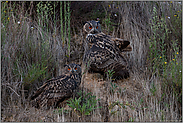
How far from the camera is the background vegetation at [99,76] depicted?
348 centimetres

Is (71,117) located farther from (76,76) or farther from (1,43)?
(1,43)

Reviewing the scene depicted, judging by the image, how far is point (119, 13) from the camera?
5.73 m

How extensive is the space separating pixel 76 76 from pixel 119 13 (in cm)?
271

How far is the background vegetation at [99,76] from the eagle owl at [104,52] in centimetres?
29

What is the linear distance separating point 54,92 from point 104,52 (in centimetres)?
130

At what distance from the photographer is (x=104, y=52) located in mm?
4199

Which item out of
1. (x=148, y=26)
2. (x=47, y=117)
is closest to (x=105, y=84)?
(x=47, y=117)

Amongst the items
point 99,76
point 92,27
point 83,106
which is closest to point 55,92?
point 83,106

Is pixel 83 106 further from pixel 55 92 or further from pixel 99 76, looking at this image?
pixel 99 76

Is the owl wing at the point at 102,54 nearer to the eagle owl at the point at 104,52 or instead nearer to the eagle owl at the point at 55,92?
the eagle owl at the point at 104,52

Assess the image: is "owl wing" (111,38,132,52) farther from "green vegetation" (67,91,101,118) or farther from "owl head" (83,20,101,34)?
"green vegetation" (67,91,101,118)

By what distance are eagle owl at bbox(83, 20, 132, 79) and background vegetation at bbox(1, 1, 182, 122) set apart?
285 mm

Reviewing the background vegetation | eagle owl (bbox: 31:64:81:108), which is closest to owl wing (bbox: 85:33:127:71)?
the background vegetation

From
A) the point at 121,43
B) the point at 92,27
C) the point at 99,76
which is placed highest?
the point at 92,27
